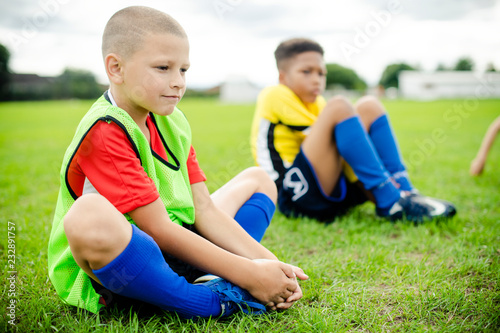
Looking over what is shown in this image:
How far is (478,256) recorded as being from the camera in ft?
6.48

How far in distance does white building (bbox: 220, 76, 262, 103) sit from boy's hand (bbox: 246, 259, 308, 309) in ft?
200

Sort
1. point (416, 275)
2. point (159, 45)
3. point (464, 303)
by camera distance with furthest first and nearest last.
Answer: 1. point (416, 275)
2. point (464, 303)
3. point (159, 45)

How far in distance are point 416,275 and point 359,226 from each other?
2.38 ft

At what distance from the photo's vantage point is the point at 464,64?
239ft

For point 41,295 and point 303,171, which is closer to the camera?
point 41,295

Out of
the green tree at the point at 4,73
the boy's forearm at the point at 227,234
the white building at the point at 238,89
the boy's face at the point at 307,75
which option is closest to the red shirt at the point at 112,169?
the boy's forearm at the point at 227,234

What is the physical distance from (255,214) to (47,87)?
1977 inches

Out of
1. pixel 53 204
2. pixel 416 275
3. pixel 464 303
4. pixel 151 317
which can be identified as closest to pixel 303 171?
pixel 416 275

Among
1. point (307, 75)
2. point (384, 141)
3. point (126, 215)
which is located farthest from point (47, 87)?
point (126, 215)

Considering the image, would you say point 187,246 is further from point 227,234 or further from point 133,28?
point 133,28

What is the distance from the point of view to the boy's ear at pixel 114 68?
1.32m

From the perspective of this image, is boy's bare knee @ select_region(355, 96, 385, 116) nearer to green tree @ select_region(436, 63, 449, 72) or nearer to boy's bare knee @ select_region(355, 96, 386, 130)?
boy's bare knee @ select_region(355, 96, 386, 130)

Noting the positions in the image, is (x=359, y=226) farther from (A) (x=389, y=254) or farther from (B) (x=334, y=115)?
(B) (x=334, y=115)

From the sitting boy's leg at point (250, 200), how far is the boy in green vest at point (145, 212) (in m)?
0.13
